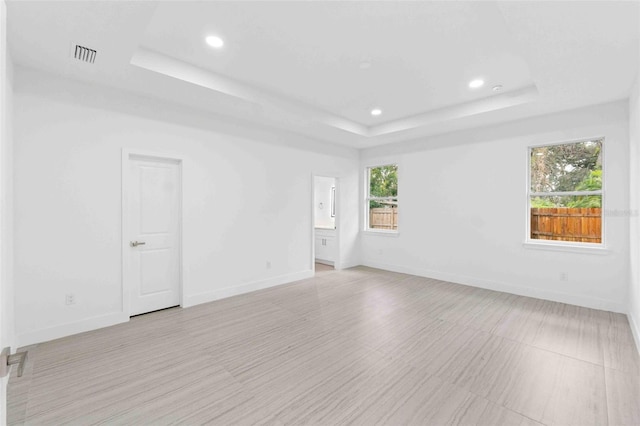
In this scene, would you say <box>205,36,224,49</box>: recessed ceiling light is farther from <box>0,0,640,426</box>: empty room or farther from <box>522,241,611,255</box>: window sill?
<box>522,241,611,255</box>: window sill

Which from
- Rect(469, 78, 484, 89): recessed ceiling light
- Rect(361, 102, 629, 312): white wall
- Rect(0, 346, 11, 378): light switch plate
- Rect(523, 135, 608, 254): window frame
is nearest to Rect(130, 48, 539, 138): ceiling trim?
Rect(469, 78, 484, 89): recessed ceiling light

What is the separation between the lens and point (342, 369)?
2.57 meters

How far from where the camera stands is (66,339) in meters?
3.12

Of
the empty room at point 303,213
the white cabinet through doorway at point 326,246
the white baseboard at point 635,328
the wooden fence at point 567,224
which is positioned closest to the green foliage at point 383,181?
the empty room at point 303,213

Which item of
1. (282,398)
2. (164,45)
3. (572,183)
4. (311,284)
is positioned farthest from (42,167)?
(572,183)

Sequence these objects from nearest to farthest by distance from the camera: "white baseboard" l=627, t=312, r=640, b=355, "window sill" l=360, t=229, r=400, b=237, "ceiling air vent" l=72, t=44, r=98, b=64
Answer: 1. "ceiling air vent" l=72, t=44, r=98, b=64
2. "white baseboard" l=627, t=312, r=640, b=355
3. "window sill" l=360, t=229, r=400, b=237

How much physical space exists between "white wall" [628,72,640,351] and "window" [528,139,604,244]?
0.45 metres

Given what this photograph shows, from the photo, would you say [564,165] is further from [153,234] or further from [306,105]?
[153,234]

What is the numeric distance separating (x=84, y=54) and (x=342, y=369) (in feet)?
12.0

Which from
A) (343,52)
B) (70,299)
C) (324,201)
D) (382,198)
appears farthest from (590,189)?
(70,299)

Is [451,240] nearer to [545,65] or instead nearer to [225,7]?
[545,65]

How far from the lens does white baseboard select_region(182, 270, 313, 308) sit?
416cm

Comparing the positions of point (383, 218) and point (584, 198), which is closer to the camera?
point (584, 198)

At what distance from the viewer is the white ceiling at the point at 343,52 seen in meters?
2.34
